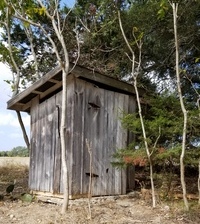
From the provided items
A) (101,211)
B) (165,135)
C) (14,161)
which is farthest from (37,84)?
(14,161)

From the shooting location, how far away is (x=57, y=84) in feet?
23.6

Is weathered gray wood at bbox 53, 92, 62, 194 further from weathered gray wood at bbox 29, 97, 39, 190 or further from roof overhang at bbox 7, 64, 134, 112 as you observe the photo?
weathered gray wood at bbox 29, 97, 39, 190

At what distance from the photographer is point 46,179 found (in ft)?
23.2

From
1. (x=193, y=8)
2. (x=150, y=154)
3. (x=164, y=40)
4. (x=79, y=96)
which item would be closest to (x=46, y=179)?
(x=79, y=96)

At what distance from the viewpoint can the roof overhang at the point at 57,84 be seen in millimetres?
6455

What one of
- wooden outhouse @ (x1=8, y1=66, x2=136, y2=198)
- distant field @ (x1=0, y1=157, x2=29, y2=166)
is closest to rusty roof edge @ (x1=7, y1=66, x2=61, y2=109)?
wooden outhouse @ (x1=8, y1=66, x2=136, y2=198)

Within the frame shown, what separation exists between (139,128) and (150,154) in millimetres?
808

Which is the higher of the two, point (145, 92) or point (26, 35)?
point (26, 35)

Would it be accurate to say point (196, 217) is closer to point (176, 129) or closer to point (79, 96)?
point (176, 129)

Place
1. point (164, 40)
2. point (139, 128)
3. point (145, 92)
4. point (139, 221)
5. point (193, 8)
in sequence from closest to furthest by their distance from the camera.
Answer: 1. point (139, 221)
2. point (139, 128)
3. point (193, 8)
4. point (145, 92)
5. point (164, 40)

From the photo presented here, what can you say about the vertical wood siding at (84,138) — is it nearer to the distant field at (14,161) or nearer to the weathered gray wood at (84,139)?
the weathered gray wood at (84,139)

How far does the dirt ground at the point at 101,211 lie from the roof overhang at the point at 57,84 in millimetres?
2570

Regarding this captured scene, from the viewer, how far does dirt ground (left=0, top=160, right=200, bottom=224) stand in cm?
478

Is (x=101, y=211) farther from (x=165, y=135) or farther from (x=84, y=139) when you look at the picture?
(x=165, y=135)
